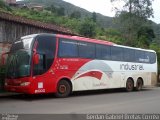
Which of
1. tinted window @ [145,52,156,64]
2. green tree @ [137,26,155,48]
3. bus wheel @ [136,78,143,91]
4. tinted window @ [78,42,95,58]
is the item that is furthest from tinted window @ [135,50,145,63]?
green tree @ [137,26,155,48]

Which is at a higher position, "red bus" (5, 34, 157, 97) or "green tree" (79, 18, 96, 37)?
"green tree" (79, 18, 96, 37)

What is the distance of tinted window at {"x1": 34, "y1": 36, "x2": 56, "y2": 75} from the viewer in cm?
1675

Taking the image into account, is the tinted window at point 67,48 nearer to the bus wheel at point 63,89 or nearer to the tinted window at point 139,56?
the bus wheel at point 63,89

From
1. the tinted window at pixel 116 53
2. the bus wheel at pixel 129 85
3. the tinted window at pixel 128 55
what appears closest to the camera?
the tinted window at pixel 116 53

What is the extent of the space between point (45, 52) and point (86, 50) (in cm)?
330

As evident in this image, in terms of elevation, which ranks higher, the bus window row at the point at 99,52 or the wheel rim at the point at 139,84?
the bus window row at the point at 99,52

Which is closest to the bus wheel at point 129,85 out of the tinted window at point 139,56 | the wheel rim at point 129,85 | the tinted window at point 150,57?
the wheel rim at point 129,85

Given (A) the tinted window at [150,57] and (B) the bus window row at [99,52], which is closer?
(B) the bus window row at [99,52]

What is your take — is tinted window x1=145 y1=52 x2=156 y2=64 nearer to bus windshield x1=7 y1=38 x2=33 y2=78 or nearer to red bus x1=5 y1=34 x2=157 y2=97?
red bus x1=5 y1=34 x2=157 y2=97

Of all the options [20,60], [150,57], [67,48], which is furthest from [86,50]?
[150,57]

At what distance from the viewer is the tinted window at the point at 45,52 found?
659 inches

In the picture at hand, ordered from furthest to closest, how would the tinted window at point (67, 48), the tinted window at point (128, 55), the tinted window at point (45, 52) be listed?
the tinted window at point (128, 55) → the tinted window at point (67, 48) → the tinted window at point (45, 52)

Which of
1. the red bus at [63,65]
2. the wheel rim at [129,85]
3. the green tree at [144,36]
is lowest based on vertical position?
the wheel rim at [129,85]

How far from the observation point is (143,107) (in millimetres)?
14023
